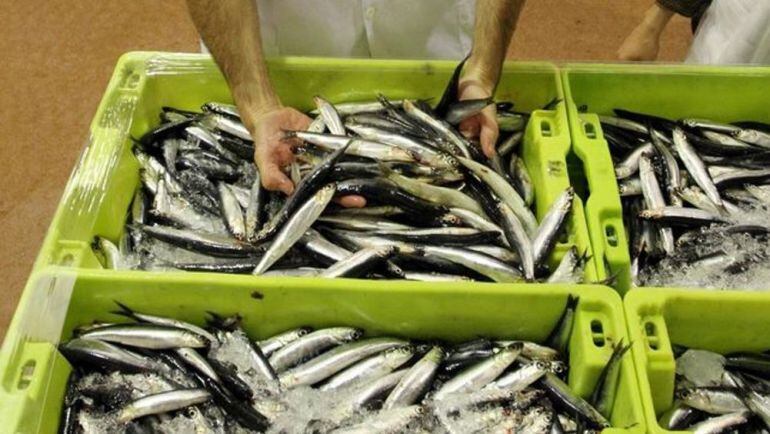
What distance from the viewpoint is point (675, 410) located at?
4.75ft

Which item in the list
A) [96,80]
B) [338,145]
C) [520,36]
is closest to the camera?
[338,145]

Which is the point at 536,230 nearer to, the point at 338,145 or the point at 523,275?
the point at 523,275

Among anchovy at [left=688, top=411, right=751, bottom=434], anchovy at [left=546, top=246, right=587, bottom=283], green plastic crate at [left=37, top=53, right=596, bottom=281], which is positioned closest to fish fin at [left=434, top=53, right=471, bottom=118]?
green plastic crate at [left=37, top=53, right=596, bottom=281]

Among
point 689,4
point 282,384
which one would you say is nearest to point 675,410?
point 282,384

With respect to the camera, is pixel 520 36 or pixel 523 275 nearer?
pixel 523 275

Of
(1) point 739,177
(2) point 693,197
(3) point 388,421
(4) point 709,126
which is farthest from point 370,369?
(4) point 709,126

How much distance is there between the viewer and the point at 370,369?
1476 mm

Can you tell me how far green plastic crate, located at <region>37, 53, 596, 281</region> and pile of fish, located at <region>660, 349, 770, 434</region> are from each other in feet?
1.24

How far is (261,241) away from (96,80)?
221 cm

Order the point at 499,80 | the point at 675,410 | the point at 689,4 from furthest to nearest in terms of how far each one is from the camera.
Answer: the point at 689,4, the point at 499,80, the point at 675,410

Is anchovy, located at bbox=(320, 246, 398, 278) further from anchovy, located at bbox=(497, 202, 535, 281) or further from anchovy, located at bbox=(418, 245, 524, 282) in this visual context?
anchovy, located at bbox=(497, 202, 535, 281)

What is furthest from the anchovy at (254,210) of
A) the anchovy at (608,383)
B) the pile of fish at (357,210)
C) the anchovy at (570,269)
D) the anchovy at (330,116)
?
the anchovy at (608,383)

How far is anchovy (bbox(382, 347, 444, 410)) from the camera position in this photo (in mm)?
1408

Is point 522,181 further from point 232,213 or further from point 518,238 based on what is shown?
point 232,213
